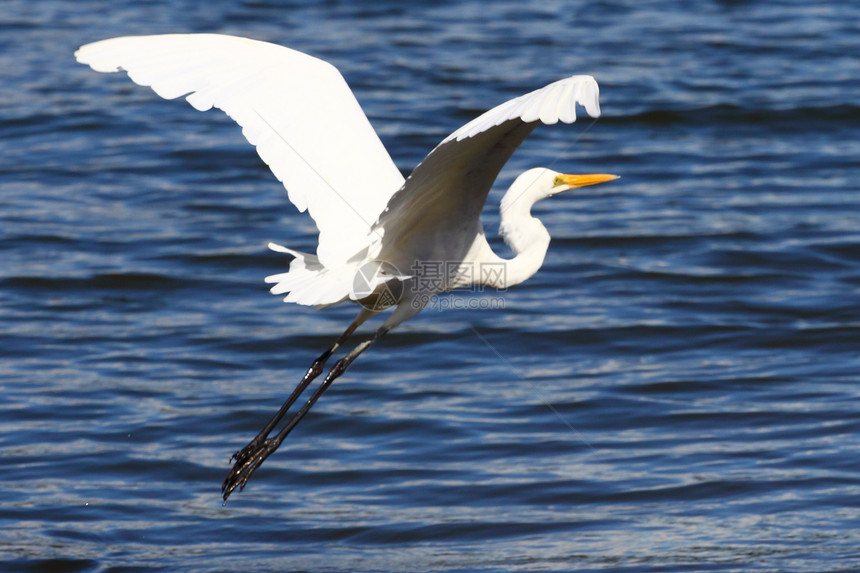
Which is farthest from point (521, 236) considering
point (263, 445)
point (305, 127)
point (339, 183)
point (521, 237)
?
point (263, 445)

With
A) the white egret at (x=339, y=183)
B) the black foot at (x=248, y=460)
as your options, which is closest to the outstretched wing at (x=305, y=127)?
the white egret at (x=339, y=183)

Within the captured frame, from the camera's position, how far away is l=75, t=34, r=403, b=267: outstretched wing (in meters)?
5.57

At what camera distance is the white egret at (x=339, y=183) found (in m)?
5.30

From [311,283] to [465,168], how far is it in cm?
83

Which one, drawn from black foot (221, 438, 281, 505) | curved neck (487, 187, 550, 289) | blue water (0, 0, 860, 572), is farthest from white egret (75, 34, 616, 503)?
blue water (0, 0, 860, 572)

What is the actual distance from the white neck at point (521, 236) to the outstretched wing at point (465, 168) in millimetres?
311

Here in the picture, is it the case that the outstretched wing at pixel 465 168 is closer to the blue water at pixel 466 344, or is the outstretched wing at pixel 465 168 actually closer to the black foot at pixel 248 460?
the black foot at pixel 248 460

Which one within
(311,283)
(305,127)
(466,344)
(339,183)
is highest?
(305,127)

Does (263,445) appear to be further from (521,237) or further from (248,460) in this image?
(521,237)

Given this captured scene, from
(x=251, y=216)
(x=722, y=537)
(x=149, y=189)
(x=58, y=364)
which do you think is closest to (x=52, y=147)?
(x=149, y=189)

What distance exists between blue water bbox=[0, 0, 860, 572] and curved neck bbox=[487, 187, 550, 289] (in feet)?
4.76

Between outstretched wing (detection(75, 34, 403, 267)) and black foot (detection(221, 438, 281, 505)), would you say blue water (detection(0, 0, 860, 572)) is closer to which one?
black foot (detection(221, 438, 281, 505))

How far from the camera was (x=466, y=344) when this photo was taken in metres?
9.25

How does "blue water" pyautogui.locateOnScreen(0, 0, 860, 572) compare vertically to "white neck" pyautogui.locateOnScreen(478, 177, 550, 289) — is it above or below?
below
